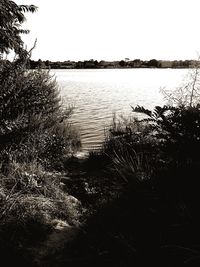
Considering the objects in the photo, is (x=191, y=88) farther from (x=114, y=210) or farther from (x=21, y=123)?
(x=114, y=210)

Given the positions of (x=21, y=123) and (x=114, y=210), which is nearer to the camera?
(x=114, y=210)

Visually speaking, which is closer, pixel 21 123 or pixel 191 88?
pixel 21 123

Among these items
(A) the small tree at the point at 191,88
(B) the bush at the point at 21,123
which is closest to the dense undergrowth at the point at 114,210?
(B) the bush at the point at 21,123

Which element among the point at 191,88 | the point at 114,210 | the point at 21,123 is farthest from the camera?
the point at 191,88

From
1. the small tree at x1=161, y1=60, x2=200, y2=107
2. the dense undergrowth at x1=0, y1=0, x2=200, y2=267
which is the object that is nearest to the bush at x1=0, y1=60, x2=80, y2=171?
the dense undergrowth at x1=0, y1=0, x2=200, y2=267

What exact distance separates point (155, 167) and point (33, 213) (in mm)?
1600

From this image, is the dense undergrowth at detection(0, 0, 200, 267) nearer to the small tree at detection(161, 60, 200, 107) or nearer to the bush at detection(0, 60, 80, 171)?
the bush at detection(0, 60, 80, 171)

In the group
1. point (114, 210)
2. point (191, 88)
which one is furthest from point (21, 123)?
point (191, 88)

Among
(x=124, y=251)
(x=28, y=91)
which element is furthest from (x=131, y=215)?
(x=28, y=91)

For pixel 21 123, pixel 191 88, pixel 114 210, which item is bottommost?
pixel 114 210

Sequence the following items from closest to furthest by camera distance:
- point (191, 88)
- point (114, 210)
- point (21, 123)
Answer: point (114, 210)
point (21, 123)
point (191, 88)

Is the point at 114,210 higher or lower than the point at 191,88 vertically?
lower

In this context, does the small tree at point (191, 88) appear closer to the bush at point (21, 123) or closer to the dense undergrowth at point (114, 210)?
the bush at point (21, 123)

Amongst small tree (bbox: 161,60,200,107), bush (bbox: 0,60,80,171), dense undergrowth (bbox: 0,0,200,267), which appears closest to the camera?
dense undergrowth (bbox: 0,0,200,267)
